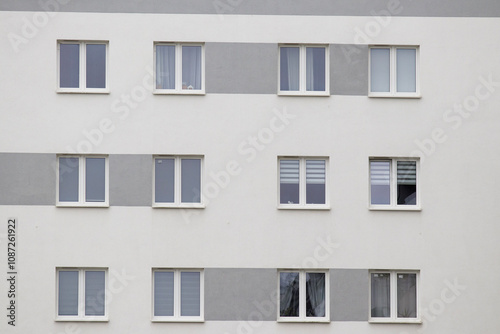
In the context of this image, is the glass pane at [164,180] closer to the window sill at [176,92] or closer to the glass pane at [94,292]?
the window sill at [176,92]

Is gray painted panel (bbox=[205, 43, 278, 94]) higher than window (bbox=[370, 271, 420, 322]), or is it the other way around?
gray painted panel (bbox=[205, 43, 278, 94])

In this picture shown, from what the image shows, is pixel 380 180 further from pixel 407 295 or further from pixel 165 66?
pixel 165 66

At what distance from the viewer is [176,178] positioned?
18.8 m

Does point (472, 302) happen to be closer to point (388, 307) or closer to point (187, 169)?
point (388, 307)

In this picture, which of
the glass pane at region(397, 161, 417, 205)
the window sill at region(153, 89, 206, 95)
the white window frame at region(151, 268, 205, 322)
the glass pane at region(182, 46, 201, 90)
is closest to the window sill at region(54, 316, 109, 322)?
the white window frame at region(151, 268, 205, 322)

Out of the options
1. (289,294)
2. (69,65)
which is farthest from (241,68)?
(289,294)

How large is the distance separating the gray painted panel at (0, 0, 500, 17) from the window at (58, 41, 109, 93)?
3.02 ft

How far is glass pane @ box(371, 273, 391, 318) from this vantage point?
18844 millimetres

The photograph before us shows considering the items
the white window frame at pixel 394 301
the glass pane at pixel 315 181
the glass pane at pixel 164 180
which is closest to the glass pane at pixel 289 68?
the glass pane at pixel 315 181

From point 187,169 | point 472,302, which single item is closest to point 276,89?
point 187,169

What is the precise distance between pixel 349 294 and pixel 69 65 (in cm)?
939

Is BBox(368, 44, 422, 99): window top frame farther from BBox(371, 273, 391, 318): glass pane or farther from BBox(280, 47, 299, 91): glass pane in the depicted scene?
BBox(371, 273, 391, 318): glass pane

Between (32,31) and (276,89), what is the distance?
649cm

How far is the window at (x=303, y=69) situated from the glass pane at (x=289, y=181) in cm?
194
